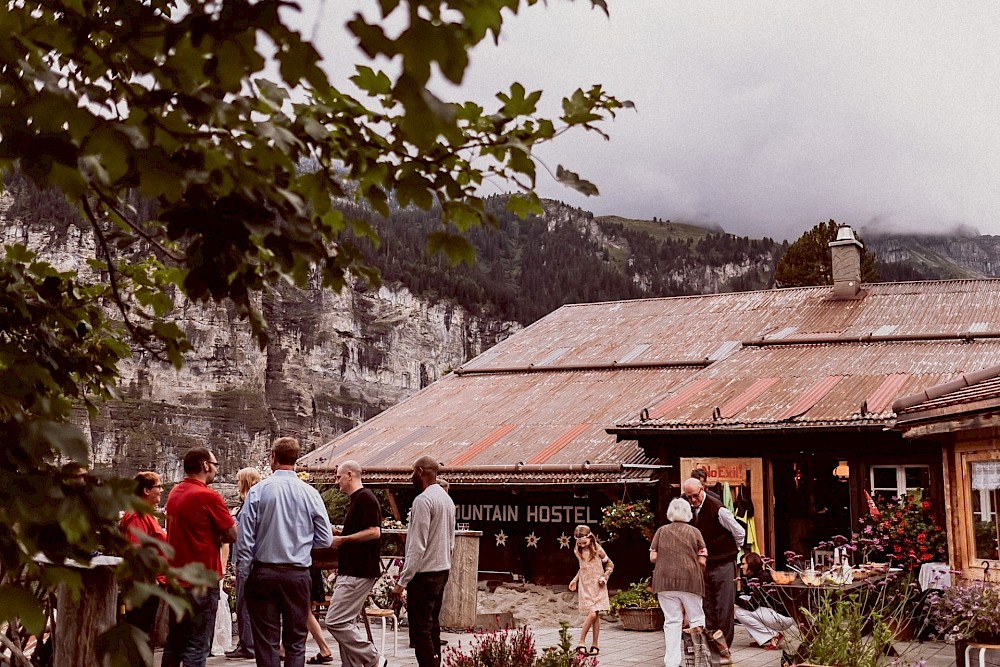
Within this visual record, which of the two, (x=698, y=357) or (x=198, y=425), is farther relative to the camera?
(x=198, y=425)

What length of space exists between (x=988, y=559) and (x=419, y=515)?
6.84 m

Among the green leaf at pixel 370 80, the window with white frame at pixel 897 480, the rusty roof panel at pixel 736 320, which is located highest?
the rusty roof panel at pixel 736 320

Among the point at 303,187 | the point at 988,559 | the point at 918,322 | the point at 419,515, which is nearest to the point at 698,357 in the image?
the point at 918,322

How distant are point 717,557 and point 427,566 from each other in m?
3.31

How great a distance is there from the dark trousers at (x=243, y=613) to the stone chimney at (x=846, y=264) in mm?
16529

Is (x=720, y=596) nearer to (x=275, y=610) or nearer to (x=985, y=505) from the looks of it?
(x=985, y=505)

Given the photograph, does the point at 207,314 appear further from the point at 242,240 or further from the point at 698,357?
the point at 242,240

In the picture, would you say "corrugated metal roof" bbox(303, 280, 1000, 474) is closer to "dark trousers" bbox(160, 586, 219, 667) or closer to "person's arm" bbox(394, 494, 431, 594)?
"person's arm" bbox(394, 494, 431, 594)

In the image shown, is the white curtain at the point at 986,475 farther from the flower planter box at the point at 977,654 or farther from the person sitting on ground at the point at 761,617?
the flower planter box at the point at 977,654

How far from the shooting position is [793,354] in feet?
61.3

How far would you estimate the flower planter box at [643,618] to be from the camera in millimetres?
13289

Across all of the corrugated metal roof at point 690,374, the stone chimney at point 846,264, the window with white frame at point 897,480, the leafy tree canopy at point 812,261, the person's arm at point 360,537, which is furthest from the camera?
the leafy tree canopy at point 812,261

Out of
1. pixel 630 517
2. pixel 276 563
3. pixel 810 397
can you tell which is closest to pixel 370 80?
pixel 276 563

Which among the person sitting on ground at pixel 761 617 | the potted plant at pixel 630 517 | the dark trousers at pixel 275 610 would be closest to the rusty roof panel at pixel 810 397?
the potted plant at pixel 630 517
